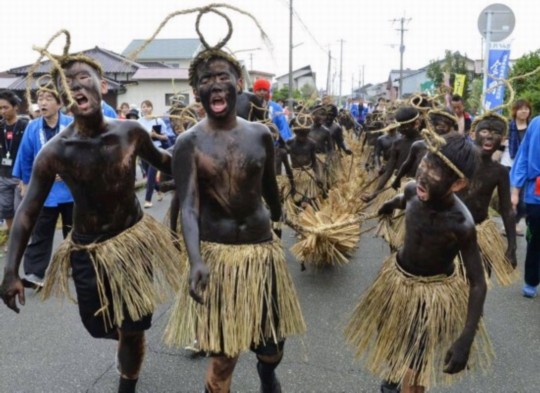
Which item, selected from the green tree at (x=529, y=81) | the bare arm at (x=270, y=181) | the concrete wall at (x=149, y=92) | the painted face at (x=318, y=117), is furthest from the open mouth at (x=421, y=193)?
the concrete wall at (x=149, y=92)

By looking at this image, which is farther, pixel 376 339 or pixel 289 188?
pixel 289 188

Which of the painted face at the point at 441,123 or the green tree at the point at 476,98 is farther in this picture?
the green tree at the point at 476,98

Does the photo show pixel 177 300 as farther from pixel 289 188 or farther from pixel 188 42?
pixel 188 42

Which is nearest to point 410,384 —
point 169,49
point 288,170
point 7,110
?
point 288,170

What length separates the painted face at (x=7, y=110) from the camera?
543 cm

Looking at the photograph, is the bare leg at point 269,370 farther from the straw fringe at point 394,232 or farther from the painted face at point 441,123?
the painted face at point 441,123

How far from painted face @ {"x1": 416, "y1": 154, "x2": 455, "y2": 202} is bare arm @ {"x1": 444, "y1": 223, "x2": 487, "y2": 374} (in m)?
0.22

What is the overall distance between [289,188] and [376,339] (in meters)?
3.75

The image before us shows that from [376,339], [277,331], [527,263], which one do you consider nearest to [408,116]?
[527,263]

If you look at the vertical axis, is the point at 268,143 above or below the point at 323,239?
above

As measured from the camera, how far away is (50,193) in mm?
4391

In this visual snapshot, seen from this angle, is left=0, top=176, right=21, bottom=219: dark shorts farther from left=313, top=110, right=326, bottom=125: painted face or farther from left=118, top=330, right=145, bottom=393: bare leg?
left=313, top=110, right=326, bottom=125: painted face

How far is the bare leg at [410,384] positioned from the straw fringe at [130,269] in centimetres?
139

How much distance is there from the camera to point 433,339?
254 centimetres
